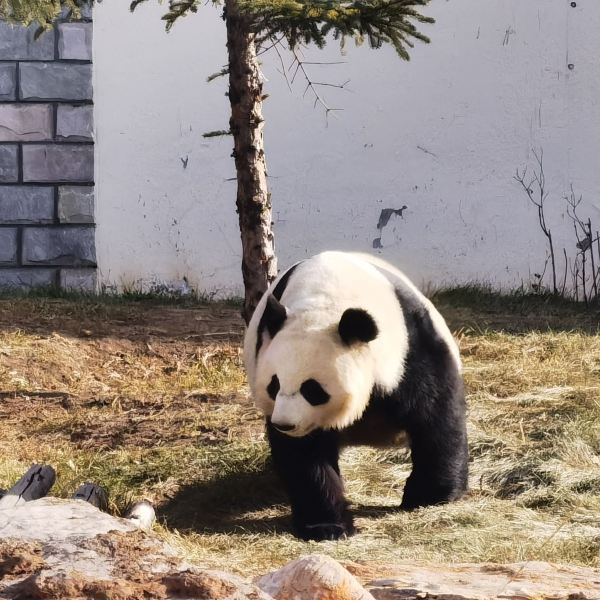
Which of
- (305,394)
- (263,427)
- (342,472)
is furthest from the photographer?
(263,427)

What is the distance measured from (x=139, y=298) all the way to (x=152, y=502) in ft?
14.0

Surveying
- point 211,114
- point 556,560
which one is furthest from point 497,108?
point 556,560

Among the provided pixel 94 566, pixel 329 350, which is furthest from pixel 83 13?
pixel 94 566

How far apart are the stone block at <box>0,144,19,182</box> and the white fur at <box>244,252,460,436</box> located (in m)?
5.00

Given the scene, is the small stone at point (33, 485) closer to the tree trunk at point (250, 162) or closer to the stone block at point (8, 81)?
the tree trunk at point (250, 162)

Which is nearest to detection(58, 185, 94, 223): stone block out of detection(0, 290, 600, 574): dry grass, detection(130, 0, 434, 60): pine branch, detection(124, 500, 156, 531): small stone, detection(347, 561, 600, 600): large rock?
detection(0, 290, 600, 574): dry grass

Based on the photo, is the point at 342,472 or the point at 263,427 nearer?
the point at 342,472

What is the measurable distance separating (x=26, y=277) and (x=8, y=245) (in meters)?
0.30

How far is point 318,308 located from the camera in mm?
4387

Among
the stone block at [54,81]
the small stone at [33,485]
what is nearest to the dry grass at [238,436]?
the small stone at [33,485]

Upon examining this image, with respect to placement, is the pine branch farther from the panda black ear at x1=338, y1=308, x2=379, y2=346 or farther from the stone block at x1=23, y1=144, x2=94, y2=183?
the stone block at x1=23, y1=144, x2=94, y2=183

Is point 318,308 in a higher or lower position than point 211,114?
lower

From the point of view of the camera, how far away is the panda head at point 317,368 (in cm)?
420

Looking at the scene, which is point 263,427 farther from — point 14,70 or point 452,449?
point 14,70
